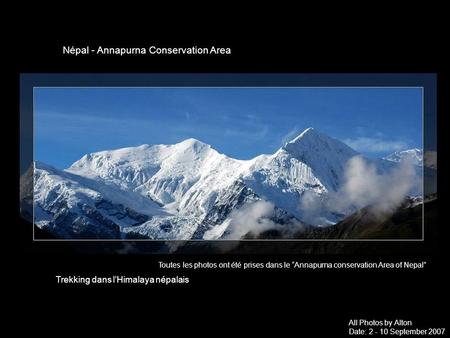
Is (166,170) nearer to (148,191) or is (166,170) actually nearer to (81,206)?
(148,191)

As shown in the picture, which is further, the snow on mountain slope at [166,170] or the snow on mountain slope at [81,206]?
the snow on mountain slope at [166,170]

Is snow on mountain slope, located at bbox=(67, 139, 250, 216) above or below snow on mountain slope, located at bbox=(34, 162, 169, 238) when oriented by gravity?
above

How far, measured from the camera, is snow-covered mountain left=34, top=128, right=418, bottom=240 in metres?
32.9

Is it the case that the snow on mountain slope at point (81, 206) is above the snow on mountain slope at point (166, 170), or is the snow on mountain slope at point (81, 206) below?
below

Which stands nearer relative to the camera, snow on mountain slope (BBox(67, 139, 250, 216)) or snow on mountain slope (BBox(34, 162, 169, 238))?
snow on mountain slope (BBox(34, 162, 169, 238))

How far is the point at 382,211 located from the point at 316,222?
38.9 feet

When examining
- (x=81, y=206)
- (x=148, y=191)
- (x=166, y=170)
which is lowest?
(x=81, y=206)

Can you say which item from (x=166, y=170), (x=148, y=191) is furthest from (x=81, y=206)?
(x=166, y=170)

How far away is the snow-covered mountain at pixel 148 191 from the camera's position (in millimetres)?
32875

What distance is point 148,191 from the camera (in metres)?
44.9

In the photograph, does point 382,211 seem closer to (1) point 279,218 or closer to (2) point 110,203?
(1) point 279,218

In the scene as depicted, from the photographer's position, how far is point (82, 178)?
1430 inches

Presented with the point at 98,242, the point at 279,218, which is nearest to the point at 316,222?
the point at 279,218

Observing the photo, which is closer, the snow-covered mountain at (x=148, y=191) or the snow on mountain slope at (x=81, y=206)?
the snow on mountain slope at (x=81, y=206)
